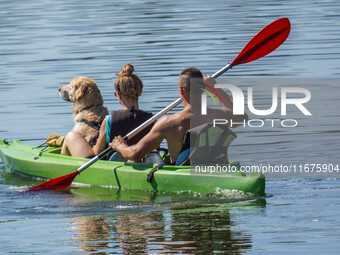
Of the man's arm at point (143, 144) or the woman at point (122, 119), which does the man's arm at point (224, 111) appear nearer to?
the man's arm at point (143, 144)

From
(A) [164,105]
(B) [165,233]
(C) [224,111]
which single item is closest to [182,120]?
(C) [224,111]

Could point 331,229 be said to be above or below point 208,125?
below

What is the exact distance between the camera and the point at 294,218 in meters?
6.86

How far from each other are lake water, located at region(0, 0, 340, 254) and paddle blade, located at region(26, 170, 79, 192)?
98 millimetres

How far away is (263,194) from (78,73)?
360 inches

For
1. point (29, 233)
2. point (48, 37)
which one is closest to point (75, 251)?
point (29, 233)

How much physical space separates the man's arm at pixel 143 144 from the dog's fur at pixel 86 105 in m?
0.54

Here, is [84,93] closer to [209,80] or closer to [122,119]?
[122,119]

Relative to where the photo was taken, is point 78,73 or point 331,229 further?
point 78,73

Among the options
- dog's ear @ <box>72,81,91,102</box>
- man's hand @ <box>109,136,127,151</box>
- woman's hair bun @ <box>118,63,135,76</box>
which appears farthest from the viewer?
dog's ear @ <box>72,81,91,102</box>

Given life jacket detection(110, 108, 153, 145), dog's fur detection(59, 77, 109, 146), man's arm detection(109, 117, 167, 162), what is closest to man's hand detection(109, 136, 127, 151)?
man's arm detection(109, 117, 167, 162)

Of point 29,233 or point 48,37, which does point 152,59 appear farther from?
point 29,233

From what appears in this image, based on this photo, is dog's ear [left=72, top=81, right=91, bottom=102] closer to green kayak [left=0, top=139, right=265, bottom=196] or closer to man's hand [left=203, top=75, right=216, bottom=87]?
green kayak [left=0, top=139, right=265, bottom=196]

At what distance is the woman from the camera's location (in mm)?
8156
